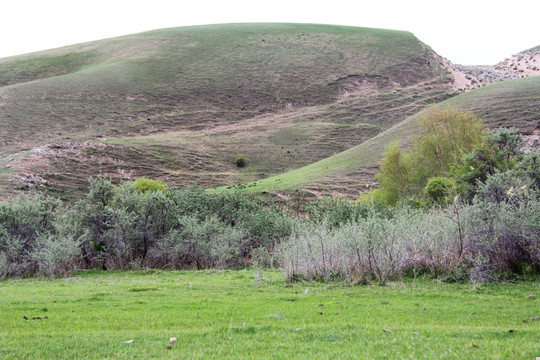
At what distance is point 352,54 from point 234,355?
12555 cm

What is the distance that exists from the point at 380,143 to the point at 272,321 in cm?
5403

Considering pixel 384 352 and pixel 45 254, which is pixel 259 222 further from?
pixel 384 352

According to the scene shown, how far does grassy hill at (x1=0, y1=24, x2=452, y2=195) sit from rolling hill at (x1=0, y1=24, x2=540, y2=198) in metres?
0.33

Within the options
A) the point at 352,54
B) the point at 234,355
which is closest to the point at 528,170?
the point at 234,355

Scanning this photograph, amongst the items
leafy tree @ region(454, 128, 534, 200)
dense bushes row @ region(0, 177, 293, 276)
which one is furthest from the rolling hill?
dense bushes row @ region(0, 177, 293, 276)

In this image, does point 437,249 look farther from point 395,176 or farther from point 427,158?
point 427,158

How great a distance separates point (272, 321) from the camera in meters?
8.74

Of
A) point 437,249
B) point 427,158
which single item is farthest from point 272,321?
point 427,158

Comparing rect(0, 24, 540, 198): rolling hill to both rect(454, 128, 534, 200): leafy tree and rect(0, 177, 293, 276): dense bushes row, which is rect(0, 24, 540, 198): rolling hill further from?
rect(0, 177, 293, 276): dense bushes row

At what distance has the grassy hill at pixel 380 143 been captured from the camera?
4969 cm

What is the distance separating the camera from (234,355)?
6465mm

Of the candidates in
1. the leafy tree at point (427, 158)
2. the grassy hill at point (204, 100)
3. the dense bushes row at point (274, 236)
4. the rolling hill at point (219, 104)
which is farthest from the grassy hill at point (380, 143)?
the dense bushes row at point (274, 236)

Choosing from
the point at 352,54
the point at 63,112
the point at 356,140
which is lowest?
the point at 356,140

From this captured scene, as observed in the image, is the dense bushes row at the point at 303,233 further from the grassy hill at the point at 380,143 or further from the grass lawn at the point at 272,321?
the grassy hill at the point at 380,143
